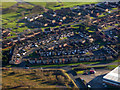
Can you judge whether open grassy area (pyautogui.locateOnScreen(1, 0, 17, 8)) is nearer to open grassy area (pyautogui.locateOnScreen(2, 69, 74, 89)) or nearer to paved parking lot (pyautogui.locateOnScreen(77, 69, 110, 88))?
open grassy area (pyautogui.locateOnScreen(2, 69, 74, 89))

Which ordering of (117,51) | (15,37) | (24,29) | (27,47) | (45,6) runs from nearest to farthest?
(117,51), (27,47), (15,37), (24,29), (45,6)

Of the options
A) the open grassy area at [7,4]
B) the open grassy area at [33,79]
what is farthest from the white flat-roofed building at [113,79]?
the open grassy area at [7,4]

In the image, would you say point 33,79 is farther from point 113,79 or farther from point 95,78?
point 113,79

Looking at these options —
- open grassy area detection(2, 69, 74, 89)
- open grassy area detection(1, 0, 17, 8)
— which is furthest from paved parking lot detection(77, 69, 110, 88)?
open grassy area detection(1, 0, 17, 8)

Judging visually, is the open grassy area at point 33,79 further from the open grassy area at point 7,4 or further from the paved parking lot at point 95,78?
the open grassy area at point 7,4

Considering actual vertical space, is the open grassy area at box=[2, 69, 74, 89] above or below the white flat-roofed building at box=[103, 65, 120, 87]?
below

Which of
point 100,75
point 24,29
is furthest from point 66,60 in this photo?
point 24,29

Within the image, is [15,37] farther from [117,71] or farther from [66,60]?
[117,71]

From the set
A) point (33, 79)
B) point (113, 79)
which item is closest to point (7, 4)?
point (33, 79)

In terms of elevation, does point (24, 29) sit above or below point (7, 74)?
above
